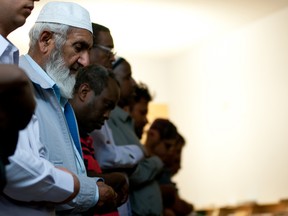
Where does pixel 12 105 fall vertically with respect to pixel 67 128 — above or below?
above

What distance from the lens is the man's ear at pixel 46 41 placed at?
1.95 m

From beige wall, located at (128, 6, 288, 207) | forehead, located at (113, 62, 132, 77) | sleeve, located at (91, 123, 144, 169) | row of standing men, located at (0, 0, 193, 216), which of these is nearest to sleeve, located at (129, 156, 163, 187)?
row of standing men, located at (0, 0, 193, 216)

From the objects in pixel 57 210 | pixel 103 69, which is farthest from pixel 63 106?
pixel 103 69

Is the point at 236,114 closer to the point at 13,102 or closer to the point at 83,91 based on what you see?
the point at 83,91

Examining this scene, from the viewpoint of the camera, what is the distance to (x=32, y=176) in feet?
4.72

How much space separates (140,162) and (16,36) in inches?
151

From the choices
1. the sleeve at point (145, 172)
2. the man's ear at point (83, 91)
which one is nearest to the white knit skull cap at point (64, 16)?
the man's ear at point (83, 91)

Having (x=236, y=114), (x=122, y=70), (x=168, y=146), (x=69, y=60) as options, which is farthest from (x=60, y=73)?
(x=236, y=114)

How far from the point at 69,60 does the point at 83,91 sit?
12.7 inches

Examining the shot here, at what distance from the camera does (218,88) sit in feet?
22.4

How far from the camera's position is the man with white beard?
57.6 inches

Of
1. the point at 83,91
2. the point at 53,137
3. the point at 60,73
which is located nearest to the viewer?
the point at 53,137

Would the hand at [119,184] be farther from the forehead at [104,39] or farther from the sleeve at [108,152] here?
the forehead at [104,39]

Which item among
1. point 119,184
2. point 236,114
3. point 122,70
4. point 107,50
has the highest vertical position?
point 107,50
